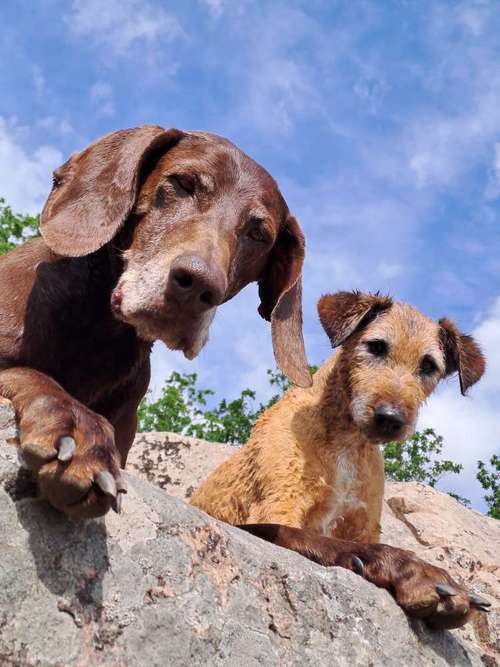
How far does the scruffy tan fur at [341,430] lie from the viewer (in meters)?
6.08

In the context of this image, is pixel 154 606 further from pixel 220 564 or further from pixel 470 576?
pixel 470 576

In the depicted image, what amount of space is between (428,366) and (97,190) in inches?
144

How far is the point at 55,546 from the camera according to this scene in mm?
2865

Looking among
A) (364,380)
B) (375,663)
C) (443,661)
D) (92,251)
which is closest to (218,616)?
(375,663)

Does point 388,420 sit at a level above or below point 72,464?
above

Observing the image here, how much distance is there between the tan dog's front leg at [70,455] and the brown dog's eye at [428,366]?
4.28 meters

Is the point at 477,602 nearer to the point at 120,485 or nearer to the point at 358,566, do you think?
the point at 358,566

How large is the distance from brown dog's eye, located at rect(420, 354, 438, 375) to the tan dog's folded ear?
2052mm

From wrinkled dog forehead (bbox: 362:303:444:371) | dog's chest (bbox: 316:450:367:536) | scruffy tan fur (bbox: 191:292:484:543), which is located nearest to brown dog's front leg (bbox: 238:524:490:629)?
scruffy tan fur (bbox: 191:292:484:543)

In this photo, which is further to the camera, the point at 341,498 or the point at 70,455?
the point at 341,498

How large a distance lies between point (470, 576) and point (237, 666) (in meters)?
5.09

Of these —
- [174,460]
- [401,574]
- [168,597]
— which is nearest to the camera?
[168,597]

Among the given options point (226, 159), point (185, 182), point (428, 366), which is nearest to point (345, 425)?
point (428, 366)

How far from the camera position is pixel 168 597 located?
3064mm
